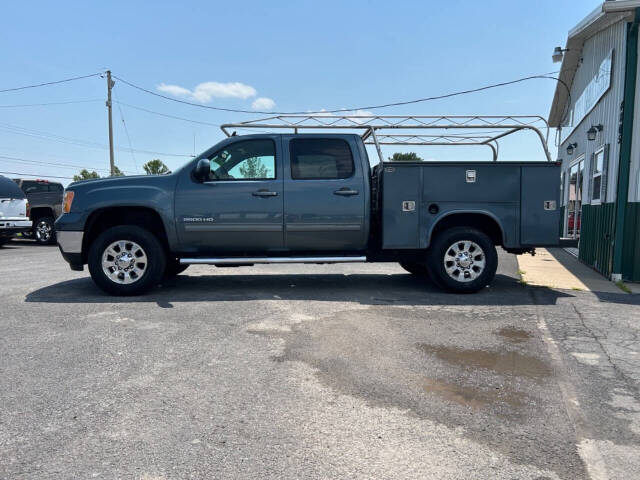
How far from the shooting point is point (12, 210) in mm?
13109

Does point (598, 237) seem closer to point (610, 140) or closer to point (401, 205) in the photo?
point (610, 140)

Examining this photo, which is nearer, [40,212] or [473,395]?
[473,395]

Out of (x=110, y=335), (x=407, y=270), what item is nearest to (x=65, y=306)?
(x=110, y=335)

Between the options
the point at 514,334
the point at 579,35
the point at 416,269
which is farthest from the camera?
the point at 579,35

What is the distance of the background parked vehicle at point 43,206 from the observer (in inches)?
583

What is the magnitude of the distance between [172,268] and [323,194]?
2698mm

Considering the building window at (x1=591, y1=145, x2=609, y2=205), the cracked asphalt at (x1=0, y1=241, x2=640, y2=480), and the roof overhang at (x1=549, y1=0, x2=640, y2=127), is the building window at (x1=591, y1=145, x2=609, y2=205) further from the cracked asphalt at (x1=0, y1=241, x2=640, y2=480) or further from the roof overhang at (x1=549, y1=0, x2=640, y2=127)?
the cracked asphalt at (x1=0, y1=241, x2=640, y2=480)

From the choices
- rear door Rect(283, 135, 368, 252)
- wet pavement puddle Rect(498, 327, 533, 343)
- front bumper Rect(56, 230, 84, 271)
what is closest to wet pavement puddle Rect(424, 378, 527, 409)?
wet pavement puddle Rect(498, 327, 533, 343)

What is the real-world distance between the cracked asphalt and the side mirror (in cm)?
153

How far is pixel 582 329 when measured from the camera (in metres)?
4.86

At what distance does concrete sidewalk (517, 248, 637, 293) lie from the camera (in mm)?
7306

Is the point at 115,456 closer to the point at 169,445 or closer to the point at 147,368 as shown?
the point at 169,445

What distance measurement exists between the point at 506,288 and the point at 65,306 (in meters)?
5.78

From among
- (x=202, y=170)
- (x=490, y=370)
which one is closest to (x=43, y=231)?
(x=202, y=170)
